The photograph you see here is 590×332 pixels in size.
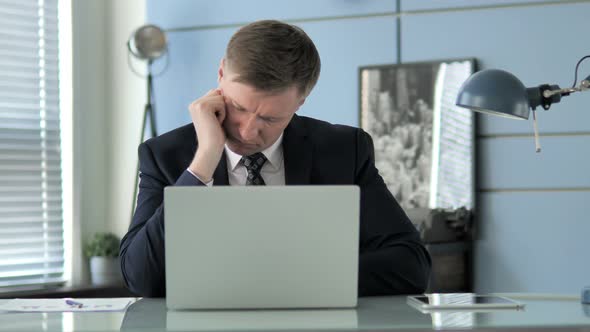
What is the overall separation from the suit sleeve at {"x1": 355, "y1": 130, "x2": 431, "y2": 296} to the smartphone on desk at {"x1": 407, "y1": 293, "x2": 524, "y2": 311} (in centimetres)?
20

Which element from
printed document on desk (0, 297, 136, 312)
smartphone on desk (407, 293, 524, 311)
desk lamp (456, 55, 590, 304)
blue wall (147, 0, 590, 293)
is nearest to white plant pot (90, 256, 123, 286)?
blue wall (147, 0, 590, 293)

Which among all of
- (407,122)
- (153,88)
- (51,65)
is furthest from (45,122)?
(407,122)

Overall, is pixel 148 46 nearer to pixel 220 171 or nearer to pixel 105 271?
pixel 105 271

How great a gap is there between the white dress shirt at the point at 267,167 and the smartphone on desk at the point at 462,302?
627 mm

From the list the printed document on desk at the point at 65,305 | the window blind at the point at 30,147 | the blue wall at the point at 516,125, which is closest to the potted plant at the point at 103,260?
the window blind at the point at 30,147

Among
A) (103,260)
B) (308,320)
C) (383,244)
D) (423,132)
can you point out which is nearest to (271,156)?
(383,244)

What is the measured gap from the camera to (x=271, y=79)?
6.83 ft

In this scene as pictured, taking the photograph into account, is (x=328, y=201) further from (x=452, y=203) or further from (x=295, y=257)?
(x=452, y=203)

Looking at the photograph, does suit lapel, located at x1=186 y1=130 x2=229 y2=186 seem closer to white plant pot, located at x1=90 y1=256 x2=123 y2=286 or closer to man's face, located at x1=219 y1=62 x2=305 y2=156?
man's face, located at x1=219 y1=62 x2=305 y2=156

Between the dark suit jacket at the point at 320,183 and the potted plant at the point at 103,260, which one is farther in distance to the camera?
the potted plant at the point at 103,260

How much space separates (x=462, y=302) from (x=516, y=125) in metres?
2.47

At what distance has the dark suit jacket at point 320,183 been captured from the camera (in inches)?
80.2

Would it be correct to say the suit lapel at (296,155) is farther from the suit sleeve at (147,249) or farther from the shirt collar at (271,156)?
the suit sleeve at (147,249)

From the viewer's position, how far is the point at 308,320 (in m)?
1.47
